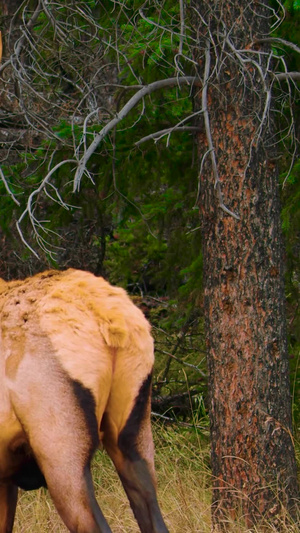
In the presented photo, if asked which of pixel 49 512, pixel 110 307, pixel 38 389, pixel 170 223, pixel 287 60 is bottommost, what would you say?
pixel 49 512

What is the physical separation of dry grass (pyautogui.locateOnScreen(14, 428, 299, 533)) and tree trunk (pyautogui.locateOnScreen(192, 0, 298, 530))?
0.24m

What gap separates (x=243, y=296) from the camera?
18.4 feet

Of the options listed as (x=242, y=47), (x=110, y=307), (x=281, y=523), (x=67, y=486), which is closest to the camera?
(x=67, y=486)

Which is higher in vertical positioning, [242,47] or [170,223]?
[242,47]

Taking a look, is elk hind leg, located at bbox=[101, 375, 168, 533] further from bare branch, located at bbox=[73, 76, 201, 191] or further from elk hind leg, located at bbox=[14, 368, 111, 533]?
bare branch, located at bbox=[73, 76, 201, 191]

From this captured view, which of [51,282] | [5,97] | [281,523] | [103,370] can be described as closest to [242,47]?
[51,282]

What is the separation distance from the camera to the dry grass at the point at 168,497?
5648 mm

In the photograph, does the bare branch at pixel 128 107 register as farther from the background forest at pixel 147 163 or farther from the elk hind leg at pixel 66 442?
the elk hind leg at pixel 66 442

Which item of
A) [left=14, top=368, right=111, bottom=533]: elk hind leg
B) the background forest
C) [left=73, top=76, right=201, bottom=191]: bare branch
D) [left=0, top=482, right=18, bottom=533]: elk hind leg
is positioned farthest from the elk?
the background forest

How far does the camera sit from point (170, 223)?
760 centimetres

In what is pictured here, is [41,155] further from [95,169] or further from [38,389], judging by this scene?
[38,389]

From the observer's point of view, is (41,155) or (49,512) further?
(41,155)

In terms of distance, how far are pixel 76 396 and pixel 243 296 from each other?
7.33 ft

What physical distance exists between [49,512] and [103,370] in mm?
2796
